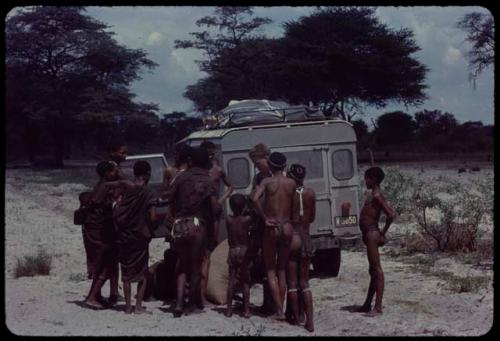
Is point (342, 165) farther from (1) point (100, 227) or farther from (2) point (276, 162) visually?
(1) point (100, 227)

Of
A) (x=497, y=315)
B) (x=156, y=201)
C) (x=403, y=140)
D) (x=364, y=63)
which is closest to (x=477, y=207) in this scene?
(x=497, y=315)

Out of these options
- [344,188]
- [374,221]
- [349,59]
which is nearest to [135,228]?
[374,221]

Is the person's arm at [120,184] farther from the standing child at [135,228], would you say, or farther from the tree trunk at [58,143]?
the tree trunk at [58,143]

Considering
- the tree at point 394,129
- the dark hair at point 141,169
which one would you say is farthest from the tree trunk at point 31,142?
the dark hair at point 141,169

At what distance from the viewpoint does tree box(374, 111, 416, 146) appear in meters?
50.2

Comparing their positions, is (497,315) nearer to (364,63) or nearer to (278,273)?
(278,273)

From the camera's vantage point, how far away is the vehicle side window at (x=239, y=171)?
1031 centimetres

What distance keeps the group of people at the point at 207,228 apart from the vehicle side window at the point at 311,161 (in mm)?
1935

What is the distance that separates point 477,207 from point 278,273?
562cm

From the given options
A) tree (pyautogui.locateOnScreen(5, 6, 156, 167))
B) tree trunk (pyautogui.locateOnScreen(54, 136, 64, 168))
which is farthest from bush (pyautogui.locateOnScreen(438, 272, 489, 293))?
tree trunk (pyautogui.locateOnScreen(54, 136, 64, 168))

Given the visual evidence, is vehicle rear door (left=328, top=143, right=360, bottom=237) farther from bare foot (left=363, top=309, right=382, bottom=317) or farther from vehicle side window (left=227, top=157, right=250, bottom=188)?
bare foot (left=363, top=309, right=382, bottom=317)

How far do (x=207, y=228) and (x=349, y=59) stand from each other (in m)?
29.1

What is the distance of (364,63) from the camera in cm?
3622

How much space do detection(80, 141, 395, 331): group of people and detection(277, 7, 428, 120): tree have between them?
27958mm
